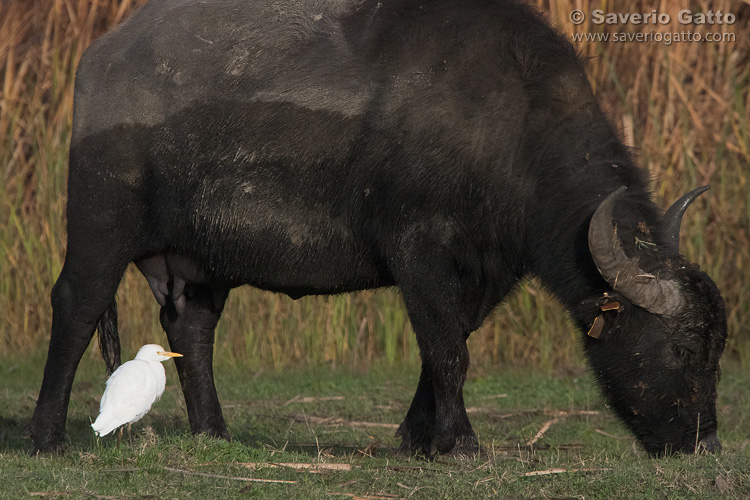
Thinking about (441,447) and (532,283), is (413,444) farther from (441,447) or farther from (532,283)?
(532,283)

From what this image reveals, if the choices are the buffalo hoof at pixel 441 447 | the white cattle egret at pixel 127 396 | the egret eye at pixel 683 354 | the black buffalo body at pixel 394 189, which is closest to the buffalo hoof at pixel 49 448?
the black buffalo body at pixel 394 189

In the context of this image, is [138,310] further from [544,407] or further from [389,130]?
[389,130]

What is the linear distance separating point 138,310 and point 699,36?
5.89 metres

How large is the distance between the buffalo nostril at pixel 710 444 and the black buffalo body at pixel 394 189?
0.03 m

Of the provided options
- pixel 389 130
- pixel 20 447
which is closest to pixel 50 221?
pixel 20 447

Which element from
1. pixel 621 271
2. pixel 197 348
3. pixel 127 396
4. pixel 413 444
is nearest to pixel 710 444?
pixel 621 271

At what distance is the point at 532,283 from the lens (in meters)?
9.03

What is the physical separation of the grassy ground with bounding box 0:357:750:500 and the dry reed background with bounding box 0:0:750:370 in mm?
401

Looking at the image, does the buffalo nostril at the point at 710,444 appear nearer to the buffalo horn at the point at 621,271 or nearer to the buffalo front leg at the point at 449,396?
the buffalo horn at the point at 621,271

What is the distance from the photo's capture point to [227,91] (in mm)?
5734

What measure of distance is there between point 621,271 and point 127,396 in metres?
2.46

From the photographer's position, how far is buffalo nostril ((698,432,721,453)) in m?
5.12

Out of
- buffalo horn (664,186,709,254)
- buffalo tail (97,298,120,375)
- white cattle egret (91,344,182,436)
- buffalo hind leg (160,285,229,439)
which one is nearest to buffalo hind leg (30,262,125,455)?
buffalo tail (97,298,120,375)

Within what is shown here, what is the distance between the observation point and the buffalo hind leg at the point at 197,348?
6.25 m
